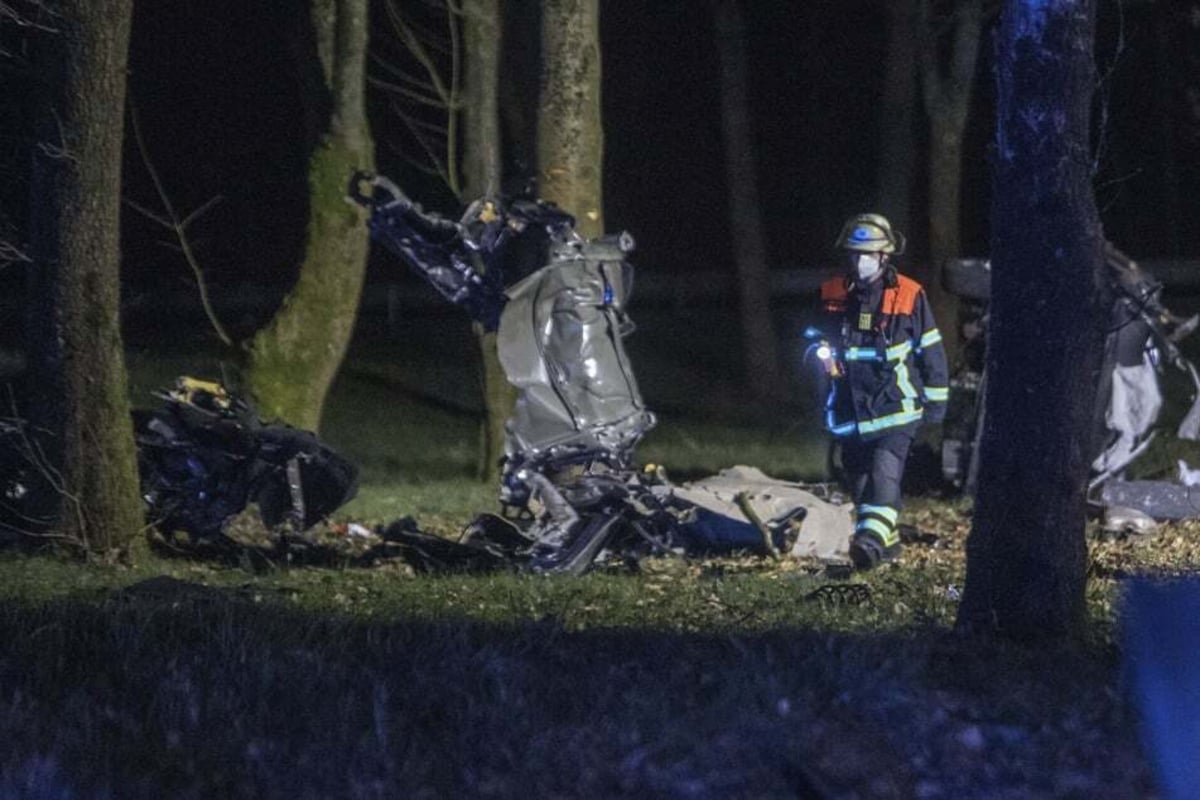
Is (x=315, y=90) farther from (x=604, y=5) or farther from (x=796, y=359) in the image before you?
(x=604, y=5)

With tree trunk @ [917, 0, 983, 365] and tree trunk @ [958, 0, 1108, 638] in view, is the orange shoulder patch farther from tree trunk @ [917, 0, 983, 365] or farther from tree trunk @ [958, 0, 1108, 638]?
tree trunk @ [917, 0, 983, 365]

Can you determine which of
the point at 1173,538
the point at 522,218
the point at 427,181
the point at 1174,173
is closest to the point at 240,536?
the point at 522,218

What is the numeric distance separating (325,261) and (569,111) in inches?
101

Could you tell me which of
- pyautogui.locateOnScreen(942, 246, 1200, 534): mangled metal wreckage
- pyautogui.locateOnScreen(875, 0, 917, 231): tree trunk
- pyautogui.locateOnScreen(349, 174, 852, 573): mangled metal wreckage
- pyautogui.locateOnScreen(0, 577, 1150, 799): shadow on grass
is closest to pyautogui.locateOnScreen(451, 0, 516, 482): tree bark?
pyautogui.locateOnScreen(942, 246, 1200, 534): mangled metal wreckage

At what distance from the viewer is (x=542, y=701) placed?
6.65m

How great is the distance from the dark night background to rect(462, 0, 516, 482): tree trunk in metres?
15.0

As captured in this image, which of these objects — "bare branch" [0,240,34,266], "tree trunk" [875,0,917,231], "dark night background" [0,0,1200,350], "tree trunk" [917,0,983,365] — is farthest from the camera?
"dark night background" [0,0,1200,350]

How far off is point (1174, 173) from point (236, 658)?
109 feet

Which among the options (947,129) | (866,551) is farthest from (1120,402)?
(947,129)

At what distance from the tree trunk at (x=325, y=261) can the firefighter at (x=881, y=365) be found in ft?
15.1

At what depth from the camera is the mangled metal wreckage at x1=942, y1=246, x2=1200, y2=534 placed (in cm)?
1245

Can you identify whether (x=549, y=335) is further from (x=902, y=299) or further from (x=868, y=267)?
(x=902, y=299)

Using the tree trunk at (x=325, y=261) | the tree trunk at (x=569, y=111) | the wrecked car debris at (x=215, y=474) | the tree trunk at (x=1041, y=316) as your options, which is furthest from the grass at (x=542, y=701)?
the tree trunk at (x=325, y=261)

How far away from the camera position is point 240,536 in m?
11.9
